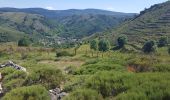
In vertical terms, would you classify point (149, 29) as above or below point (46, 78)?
below

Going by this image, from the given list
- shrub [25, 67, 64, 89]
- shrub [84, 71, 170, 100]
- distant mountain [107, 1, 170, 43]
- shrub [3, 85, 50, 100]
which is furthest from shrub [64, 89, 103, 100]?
distant mountain [107, 1, 170, 43]

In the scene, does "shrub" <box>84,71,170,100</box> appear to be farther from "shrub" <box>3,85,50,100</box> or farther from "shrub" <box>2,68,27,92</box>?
"shrub" <box>2,68,27,92</box>

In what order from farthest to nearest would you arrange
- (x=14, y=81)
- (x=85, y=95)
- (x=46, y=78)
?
(x=14, y=81), (x=46, y=78), (x=85, y=95)

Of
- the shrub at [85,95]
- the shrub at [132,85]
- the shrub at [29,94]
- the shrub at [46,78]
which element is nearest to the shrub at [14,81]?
the shrub at [46,78]

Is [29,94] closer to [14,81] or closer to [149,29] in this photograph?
[14,81]

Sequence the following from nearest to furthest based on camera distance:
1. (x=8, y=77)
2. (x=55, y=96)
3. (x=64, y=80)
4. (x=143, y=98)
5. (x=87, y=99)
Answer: (x=143, y=98)
(x=87, y=99)
(x=55, y=96)
(x=64, y=80)
(x=8, y=77)

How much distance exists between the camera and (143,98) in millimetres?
14664

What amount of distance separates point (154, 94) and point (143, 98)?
51 cm

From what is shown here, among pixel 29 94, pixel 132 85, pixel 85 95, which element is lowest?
pixel 29 94

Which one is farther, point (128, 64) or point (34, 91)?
point (128, 64)

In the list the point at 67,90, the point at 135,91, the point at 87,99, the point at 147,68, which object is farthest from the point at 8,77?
the point at 135,91

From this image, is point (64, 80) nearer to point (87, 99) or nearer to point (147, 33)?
point (87, 99)

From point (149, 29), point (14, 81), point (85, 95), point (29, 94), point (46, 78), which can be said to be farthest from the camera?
point (149, 29)

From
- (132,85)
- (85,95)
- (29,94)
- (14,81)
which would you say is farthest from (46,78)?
(132,85)
